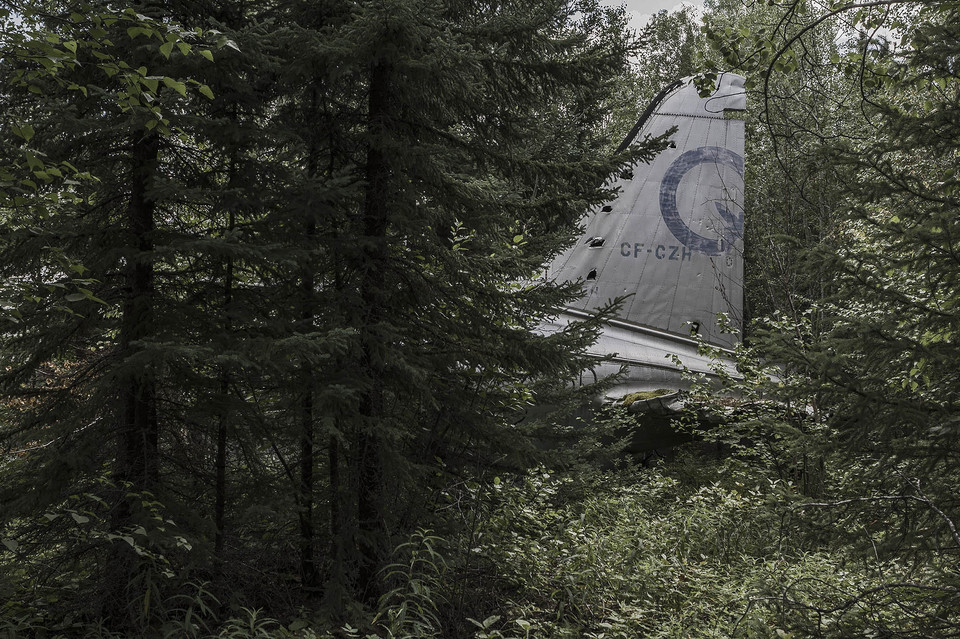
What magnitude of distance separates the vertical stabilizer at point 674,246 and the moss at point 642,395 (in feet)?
5.18

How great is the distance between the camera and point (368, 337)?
14.9 ft

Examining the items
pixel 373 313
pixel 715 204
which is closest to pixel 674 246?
pixel 715 204

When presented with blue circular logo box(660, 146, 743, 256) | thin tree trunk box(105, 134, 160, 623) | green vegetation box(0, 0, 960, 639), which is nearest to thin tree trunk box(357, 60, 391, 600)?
green vegetation box(0, 0, 960, 639)

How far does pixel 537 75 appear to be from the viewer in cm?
514

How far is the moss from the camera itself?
10.1 meters

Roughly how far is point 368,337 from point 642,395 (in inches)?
254

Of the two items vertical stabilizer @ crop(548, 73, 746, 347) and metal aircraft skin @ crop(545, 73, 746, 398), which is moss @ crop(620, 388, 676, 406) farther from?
vertical stabilizer @ crop(548, 73, 746, 347)

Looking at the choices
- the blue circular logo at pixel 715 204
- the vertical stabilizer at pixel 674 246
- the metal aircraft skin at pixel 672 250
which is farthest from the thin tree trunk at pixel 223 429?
the blue circular logo at pixel 715 204

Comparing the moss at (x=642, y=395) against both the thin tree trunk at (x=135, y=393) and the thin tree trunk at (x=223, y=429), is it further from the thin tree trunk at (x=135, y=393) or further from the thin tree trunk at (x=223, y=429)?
the thin tree trunk at (x=135, y=393)

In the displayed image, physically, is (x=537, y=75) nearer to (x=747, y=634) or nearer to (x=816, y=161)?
(x=816, y=161)

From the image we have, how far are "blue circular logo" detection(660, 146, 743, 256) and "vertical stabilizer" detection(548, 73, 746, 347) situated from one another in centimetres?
2

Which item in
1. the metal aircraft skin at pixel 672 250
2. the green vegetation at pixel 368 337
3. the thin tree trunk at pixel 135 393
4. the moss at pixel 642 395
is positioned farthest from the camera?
the metal aircraft skin at pixel 672 250

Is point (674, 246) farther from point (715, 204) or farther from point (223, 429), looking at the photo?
point (223, 429)

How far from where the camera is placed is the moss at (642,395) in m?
10.1
